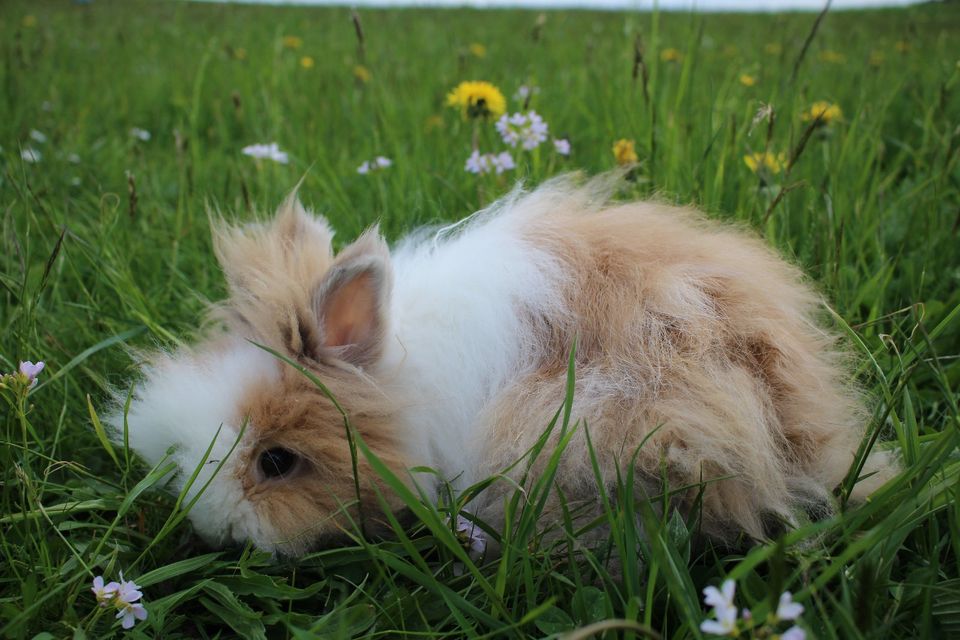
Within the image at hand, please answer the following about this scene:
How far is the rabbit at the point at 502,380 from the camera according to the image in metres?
1.62

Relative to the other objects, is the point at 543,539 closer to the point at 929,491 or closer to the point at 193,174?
the point at 929,491

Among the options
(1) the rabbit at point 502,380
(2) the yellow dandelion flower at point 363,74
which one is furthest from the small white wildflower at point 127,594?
(2) the yellow dandelion flower at point 363,74

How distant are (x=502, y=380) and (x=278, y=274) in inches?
26.0

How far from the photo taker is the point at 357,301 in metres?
1.80

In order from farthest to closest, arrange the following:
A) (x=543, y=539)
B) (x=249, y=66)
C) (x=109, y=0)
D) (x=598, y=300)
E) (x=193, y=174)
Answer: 1. (x=109, y=0)
2. (x=249, y=66)
3. (x=193, y=174)
4. (x=598, y=300)
5. (x=543, y=539)

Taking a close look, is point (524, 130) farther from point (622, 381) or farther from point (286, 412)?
point (286, 412)

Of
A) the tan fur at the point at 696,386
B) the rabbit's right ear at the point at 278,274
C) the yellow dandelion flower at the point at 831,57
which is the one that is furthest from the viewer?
the yellow dandelion flower at the point at 831,57

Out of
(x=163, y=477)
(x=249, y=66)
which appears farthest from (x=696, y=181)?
(x=249, y=66)

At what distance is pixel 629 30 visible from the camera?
3.44 m

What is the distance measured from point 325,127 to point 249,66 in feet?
4.21

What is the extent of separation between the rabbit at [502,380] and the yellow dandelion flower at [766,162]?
647mm

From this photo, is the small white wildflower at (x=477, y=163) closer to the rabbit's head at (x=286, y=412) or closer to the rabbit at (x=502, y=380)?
the rabbit at (x=502, y=380)

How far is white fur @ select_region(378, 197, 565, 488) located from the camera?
6.03 ft

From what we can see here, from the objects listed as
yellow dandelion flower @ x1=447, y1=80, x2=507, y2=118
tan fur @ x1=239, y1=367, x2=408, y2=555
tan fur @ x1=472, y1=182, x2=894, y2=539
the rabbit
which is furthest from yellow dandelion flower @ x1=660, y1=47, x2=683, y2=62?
tan fur @ x1=239, y1=367, x2=408, y2=555
